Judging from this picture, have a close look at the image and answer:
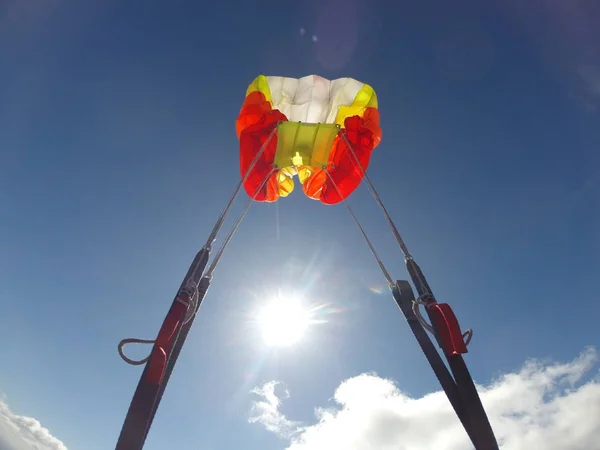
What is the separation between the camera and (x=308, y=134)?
Answer: 812cm

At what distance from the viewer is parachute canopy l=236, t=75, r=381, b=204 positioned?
8.09 m

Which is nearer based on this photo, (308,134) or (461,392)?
(461,392)

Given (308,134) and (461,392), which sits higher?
(308,134)

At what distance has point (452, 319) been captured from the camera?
3.71 meters

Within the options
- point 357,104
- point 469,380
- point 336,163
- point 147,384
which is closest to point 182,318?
point 147,384

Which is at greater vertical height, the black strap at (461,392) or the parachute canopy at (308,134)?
the parachute canopy at (308,134)

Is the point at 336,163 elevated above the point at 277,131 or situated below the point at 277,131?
above

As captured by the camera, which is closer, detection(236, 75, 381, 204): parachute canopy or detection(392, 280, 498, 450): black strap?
detection(392, 280, 498, 450): black strap

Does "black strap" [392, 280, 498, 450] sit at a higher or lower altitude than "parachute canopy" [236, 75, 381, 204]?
lower

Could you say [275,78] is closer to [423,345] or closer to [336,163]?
[336,163]

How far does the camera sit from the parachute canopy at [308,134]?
8.09 m

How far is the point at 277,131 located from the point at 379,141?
2.44 m

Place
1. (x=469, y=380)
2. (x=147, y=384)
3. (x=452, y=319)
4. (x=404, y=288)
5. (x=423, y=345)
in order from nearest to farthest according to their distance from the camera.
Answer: (x=147, y=384) → (x=469, y=380) → (x=452, y=319) → (x=423, y=345) → (x=404, y=288)

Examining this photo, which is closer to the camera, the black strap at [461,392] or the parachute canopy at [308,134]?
the black strap at [461,392]
